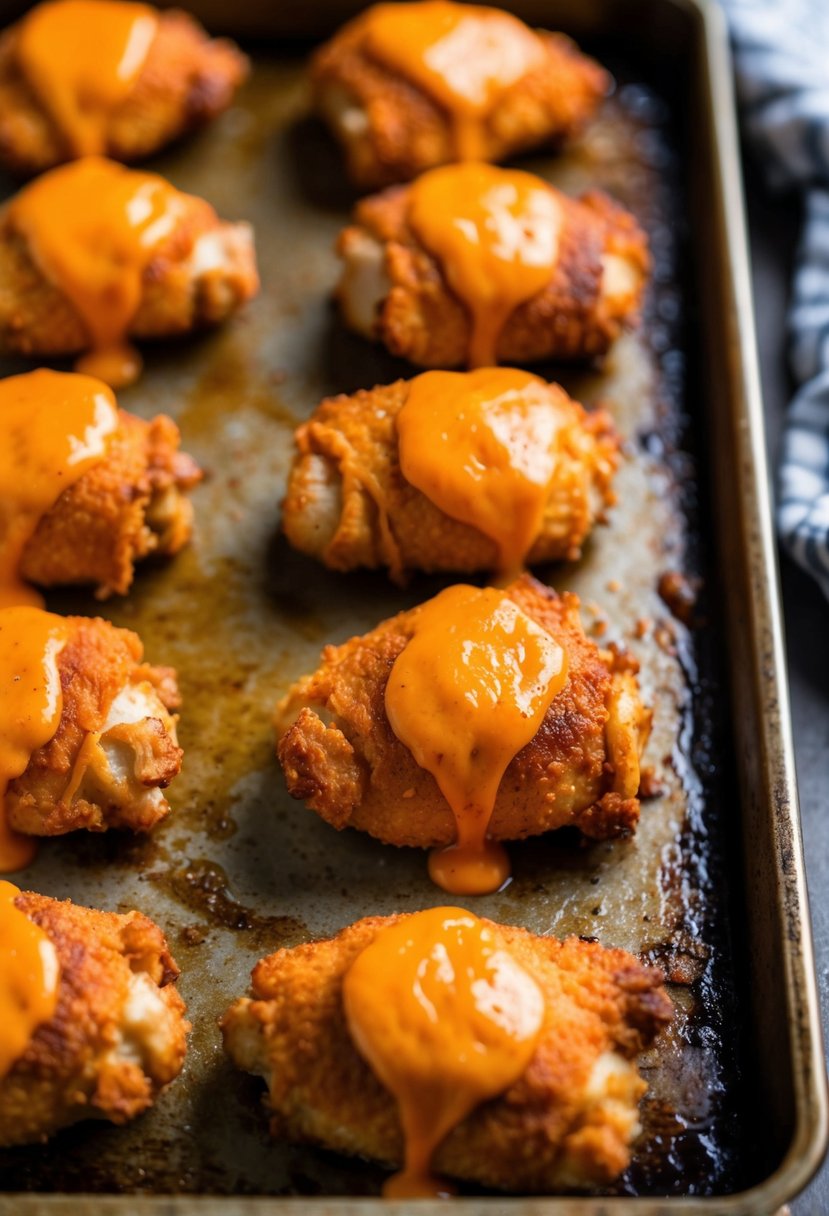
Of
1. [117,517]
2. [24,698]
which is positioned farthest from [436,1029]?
[117,517]

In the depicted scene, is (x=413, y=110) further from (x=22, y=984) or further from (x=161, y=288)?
(x=22, y=984)

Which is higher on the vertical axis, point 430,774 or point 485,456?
point 485,456

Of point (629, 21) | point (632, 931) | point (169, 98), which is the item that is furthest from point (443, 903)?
point (629, 21)

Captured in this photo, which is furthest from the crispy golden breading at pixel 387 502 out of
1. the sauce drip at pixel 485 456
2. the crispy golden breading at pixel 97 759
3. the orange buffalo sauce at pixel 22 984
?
the orange buffalo sauce at pixel 22 984

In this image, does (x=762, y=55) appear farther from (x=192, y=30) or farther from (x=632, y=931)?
(x=632, y=931)

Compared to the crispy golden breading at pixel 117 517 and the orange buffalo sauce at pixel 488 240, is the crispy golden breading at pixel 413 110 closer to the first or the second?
the orange buffalo sauce at pixel 488 240

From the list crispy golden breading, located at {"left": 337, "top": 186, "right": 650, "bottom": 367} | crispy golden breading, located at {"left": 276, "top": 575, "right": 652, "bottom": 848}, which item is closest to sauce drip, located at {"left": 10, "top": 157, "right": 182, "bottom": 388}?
crispy golden breading, located at {"left": 337, "top": 186, "right": 650, "bottom": 367}
